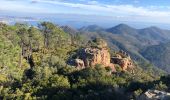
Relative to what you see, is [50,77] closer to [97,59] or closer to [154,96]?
[97,59]

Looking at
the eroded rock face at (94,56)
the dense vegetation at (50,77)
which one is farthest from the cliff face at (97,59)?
the dense vegetation at (50,77)

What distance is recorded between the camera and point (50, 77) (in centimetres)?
5753

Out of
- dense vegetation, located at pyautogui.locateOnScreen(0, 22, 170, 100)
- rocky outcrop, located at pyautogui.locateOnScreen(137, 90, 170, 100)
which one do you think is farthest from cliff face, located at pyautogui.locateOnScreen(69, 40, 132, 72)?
rocky outcrop, located at pyautogui.locateOnScreen(137, 90, 170, 100)

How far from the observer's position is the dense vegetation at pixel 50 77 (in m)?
45.6

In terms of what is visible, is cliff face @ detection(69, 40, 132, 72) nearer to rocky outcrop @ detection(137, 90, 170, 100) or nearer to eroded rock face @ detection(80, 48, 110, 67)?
eroded rock face @ detection(80, 48, 110, 67)

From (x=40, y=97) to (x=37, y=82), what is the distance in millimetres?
9385

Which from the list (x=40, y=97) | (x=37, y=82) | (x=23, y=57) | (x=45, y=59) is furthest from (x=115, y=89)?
(x=23, y=57)

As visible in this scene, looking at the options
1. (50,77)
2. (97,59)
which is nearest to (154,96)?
(50,77)

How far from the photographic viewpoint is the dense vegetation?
150 feet

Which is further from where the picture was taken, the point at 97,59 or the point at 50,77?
the point at 97,59

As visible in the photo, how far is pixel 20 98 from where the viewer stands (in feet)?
156

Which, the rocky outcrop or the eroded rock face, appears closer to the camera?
the rocky outcrop

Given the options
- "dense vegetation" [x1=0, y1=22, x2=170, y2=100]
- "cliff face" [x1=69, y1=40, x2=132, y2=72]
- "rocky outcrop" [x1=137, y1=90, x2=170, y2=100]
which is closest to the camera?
"rocky outcrop" [x1=137, y1=90, x2=170, y2=100]

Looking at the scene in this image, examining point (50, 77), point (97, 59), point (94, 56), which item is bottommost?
point (50, 77)
